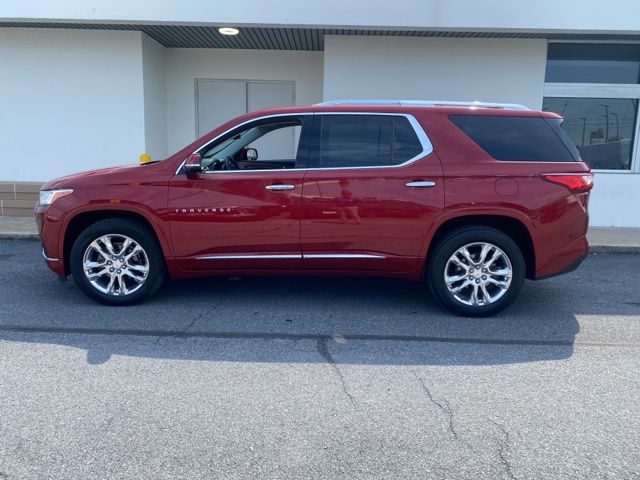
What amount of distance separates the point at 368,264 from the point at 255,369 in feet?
5.59

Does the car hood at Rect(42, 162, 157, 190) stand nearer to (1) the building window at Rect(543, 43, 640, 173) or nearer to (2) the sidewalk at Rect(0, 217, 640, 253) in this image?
(2) the sidewalk at Rect(0, 217, 640, 253)

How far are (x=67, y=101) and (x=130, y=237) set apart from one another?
5617 mm

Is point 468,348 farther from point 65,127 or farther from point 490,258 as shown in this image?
A: point 65,127

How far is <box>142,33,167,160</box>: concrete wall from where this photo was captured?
33.4 ft

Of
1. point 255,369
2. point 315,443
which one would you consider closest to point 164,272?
point 255,369

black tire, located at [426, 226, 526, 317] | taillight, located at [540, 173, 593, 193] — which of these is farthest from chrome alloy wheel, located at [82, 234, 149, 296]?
taillight, located at [540, 173, 593, 193]

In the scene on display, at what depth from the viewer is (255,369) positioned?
4410 mm

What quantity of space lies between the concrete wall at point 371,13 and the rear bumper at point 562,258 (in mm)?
4638

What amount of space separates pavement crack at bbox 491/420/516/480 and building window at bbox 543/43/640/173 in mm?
7899

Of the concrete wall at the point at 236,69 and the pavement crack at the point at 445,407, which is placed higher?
the concrete wall at the point at 236,69

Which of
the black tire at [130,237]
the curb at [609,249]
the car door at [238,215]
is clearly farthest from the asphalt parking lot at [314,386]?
the curb at [609,249]

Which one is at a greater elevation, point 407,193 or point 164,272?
point 407,193

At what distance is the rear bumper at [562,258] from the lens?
5535 mm

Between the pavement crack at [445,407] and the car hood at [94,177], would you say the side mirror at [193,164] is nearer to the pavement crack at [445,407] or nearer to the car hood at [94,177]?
the car hood at [94,177]
